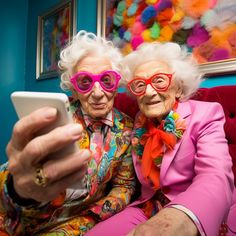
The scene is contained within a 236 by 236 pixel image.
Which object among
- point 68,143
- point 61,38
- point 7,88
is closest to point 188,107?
point 68,143

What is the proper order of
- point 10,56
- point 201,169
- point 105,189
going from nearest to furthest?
1. point 201,169
2. point 105,189
3. point 10,56

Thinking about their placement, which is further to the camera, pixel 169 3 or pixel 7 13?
pixel 7 13

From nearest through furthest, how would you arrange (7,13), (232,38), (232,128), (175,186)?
1. (175,186)
2. (232,128)
3. (232,38)
4. (7,13)

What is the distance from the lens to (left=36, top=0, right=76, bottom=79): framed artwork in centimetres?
245

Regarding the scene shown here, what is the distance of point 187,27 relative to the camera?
1550 millimetres

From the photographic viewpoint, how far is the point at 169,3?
1.64 meters

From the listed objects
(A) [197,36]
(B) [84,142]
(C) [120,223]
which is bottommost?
(C) [120,223]

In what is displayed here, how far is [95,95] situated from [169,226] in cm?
66

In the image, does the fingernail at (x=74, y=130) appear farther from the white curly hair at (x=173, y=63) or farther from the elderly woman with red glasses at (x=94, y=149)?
the white curly hair at (x=173, y=63)

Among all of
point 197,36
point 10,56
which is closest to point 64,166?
point 197,36

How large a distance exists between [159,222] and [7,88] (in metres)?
2.72

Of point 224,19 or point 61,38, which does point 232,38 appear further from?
point 61,38

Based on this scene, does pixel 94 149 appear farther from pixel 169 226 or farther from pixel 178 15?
pixel 178 15

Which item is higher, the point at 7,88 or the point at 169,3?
the point at 169,3
